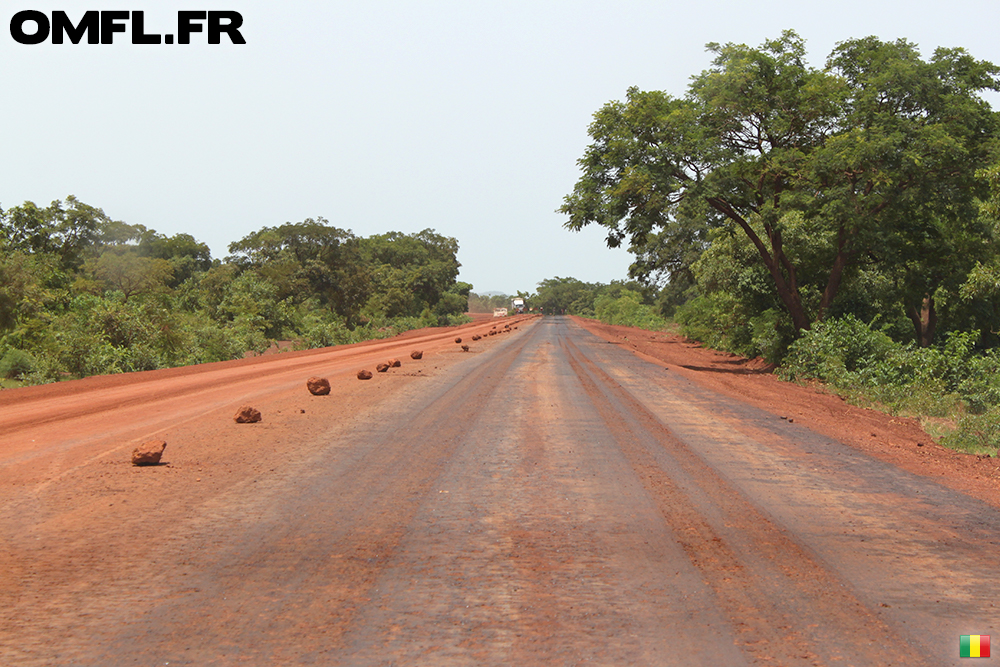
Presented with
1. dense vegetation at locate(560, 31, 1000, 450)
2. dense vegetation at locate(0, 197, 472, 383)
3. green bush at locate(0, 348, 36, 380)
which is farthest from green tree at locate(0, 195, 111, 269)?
dense vegetation at locate(560, 31, 1000, 450)

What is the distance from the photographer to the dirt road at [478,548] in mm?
3938

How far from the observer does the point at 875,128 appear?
20328 mm

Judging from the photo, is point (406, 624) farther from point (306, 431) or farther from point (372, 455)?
point (306, 431)

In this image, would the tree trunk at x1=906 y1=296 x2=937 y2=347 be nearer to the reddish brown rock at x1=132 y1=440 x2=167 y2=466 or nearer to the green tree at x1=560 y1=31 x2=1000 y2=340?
the green tree at x1=560 y1=31 x2=1000 y2=340

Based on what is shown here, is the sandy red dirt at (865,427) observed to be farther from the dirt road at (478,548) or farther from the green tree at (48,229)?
the green tree at (48,229)

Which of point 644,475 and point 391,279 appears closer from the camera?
point 644,475

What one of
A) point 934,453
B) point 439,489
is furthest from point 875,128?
point 439,489

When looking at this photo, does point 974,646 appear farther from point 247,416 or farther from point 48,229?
point 48,229

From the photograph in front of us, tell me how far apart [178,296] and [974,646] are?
54.0 metres

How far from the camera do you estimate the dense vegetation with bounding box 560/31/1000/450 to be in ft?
65.1

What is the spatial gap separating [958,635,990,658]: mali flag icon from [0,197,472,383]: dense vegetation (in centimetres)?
2008

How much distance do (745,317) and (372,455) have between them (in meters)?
22.7

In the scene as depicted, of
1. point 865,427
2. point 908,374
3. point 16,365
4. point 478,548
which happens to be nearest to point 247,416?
point 478,548

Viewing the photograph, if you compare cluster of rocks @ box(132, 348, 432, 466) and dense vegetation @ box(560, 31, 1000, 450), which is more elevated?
dense vegetation @ box(560, 31, 1000, 450)
